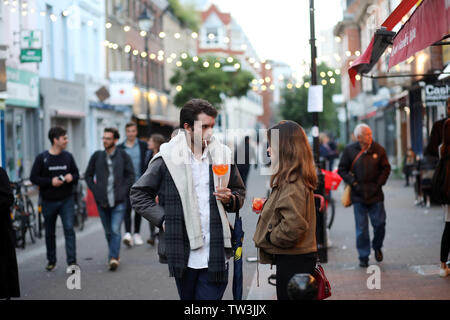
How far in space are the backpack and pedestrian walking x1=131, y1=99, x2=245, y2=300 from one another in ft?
13.0

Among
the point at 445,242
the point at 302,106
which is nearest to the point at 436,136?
the point at 445,242

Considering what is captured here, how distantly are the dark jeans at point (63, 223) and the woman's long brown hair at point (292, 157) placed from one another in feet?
17.7

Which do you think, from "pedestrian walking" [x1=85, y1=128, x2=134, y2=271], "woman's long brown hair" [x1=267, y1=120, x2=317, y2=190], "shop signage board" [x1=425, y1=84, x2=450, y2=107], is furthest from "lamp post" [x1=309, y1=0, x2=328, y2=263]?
"woman's long brown hair" [x1=267, y1=120, x2=317, y2=190]

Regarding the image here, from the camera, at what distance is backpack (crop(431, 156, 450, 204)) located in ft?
26.6

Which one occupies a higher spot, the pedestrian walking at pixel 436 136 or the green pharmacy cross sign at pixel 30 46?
the green pharmacy cross sign at pixel 30 46

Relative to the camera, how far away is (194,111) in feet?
15.6

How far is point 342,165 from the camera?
9.80 metres

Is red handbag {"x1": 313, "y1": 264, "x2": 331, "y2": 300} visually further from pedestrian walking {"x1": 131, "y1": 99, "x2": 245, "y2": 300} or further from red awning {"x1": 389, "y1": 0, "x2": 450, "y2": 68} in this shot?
red awning {"x1": 389, "y1": 0, "x2": 450, "y2": 68}

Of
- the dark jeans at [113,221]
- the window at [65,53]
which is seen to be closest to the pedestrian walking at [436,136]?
the dark jeans at [113,221]

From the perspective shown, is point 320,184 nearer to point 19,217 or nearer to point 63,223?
point 63,223

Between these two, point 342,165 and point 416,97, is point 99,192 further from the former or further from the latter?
point 416,97

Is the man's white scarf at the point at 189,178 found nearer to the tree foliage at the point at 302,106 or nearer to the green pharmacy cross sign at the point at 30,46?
the green pharmacy cross sign at the point at 30,46

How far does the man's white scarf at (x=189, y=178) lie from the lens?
4684 millimetres

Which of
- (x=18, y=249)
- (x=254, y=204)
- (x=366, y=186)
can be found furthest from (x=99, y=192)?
(x=254, y=204)
